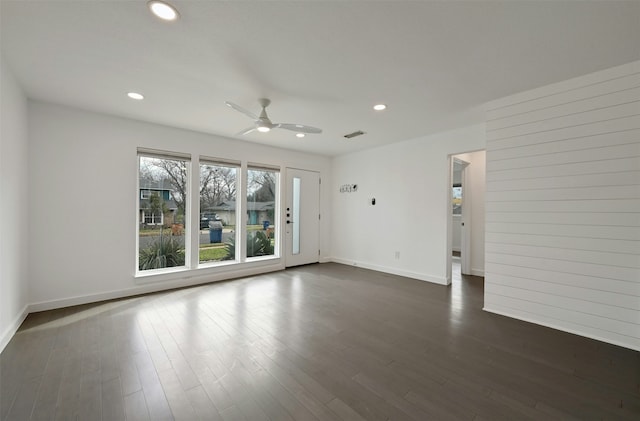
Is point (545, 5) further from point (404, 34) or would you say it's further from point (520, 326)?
point (520, 326)

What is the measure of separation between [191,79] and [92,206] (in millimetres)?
2352

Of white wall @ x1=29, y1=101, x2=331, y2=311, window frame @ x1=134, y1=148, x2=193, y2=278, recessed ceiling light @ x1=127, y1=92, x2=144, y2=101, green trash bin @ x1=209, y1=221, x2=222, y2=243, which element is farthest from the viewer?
green trash bin @ x1=209, y1=221, x2=222, y2=243

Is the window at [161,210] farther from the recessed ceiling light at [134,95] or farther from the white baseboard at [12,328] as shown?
the white baseboard at [12,328]

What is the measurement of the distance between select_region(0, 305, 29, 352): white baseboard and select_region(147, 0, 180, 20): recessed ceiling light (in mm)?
3060

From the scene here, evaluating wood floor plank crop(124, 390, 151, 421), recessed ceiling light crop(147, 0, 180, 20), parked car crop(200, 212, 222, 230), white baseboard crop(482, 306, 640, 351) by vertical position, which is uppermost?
recessed ceiling light crop(147, 0, 180, 20)

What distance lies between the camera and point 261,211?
532 cm

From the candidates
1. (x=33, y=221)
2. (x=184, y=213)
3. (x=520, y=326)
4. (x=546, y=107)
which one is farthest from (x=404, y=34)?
(x=33, y=221)

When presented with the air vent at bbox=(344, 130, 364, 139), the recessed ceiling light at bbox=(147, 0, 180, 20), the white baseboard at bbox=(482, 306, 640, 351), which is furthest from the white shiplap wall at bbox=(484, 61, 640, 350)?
the recessed ceiling light at bbox=(147, 0, 180, 20)

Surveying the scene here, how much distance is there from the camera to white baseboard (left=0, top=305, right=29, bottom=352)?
2.31 m

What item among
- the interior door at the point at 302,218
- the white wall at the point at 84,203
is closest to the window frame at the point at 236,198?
the white wall at the point at 84,203

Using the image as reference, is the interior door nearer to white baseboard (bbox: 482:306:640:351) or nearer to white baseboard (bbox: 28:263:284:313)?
white baseboard (bbox: 28:263:284:313)

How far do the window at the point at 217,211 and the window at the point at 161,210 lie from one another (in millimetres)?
298

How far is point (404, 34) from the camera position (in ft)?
6.40

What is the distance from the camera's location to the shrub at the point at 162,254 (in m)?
4.02
